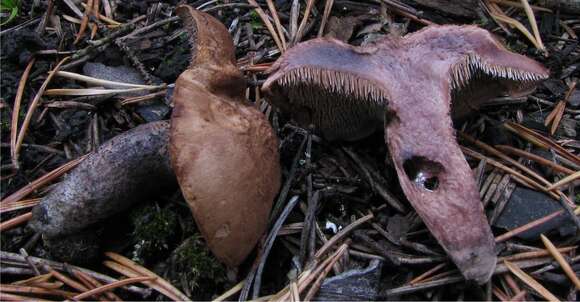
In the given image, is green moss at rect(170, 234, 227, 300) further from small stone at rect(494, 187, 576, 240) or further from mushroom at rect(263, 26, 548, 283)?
small stone at rect(494, 187, 576, 240)

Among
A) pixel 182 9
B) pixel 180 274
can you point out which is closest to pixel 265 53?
pixel 182 9

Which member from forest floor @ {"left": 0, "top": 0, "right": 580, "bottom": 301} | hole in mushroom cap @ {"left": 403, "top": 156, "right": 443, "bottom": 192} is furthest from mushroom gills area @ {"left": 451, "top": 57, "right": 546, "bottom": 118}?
hole in mushroom cap @ {"left": 403, "top": 156, "right": 443, "bottom": 192}

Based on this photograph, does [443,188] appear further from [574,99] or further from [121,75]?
[121,75]

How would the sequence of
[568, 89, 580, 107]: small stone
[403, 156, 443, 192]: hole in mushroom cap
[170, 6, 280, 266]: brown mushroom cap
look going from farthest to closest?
[568, 89, 580, 107]: small stone → [403, 156, 443, 192]: hole in mushroom cap → [170, 6, 280, 266]: brown mushroom cap

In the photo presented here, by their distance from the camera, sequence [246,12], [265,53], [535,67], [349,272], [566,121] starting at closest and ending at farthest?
1. [349,272]
2. [535,67]
3. [566,121]
4. [265,53]
5. [246,12]

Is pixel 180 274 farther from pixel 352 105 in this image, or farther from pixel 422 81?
pixel 422 81

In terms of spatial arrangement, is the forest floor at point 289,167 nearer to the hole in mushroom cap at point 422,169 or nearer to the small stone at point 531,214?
the small stone at point 531,214

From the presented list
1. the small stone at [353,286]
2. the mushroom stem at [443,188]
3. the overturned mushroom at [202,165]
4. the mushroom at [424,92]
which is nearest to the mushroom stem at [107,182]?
the overturned mushroom at [202,165]
